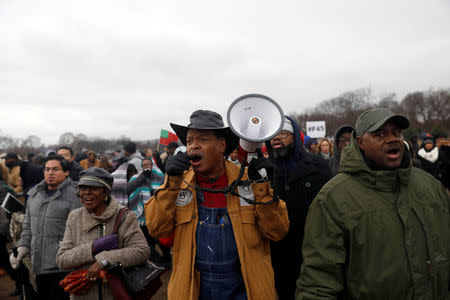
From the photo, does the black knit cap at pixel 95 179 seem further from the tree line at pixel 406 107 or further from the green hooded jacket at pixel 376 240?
the tree line at pixel 406 107

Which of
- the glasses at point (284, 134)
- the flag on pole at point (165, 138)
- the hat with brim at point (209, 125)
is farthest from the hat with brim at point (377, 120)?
the flag on pole at point (165, 138)

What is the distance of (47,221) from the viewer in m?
3.51

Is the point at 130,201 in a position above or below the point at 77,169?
below

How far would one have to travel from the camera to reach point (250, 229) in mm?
2137

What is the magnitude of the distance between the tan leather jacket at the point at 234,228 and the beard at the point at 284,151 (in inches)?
42.9

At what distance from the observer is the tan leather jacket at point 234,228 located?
207 centimetres

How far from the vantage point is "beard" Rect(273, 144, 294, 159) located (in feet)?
10.4

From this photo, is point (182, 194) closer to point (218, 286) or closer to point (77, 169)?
point (218, 286)

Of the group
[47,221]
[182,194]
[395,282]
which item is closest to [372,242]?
[395,282]

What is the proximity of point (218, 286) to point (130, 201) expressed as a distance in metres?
3.82

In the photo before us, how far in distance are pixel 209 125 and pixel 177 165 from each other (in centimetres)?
38

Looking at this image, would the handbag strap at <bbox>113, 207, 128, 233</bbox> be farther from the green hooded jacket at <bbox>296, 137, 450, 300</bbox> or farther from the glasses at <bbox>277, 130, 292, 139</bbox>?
the green hooded jacket at <bbox>296, 137, 450, 300</bbox>

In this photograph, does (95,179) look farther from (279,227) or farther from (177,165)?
(279,227)

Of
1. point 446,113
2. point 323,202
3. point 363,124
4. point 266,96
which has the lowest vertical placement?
point 323,202
